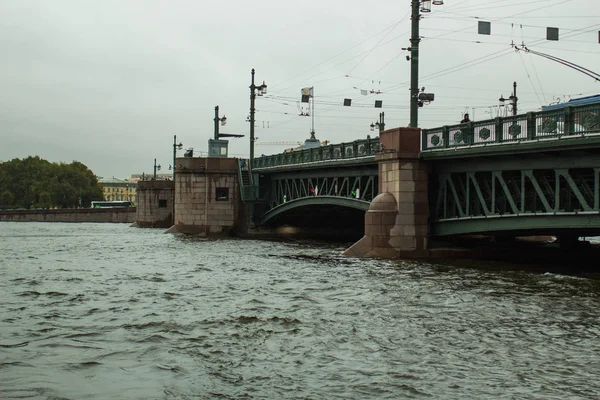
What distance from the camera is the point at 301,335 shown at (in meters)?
11.4

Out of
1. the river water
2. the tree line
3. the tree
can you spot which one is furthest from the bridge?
the tree

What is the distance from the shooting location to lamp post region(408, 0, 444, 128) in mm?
24828

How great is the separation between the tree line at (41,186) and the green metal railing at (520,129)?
115m

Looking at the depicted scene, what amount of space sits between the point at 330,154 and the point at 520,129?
524 inches

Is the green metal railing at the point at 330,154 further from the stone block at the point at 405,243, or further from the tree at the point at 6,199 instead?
the tree at the point at 6,199

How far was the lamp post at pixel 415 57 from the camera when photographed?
24828 millimetres

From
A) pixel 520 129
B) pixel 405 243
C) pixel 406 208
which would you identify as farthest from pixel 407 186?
pixel 520 129

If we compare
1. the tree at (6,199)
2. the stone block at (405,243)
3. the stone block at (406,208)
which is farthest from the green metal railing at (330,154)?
the tree at (6,199)

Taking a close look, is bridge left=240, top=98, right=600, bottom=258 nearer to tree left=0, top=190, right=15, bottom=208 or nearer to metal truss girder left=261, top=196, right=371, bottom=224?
metal truss girder left=261, top=196, right=371, bottom=224

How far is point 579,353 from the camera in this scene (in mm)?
10070

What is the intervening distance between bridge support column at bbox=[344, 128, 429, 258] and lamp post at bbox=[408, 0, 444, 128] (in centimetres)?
62

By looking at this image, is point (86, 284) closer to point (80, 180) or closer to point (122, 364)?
point (122, 364)

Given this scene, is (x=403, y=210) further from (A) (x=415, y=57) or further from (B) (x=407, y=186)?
(A) (x=415, y=57)

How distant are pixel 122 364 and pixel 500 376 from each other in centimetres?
478
